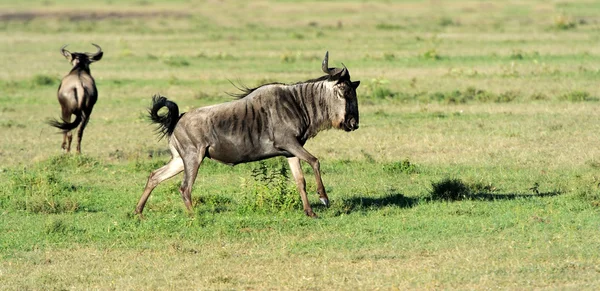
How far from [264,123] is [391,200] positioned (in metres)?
1.69

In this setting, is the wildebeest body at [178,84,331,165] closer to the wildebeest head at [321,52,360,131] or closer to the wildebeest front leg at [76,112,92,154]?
the wildebeest head at [321,52,360,131]

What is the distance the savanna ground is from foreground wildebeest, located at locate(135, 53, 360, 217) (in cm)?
46

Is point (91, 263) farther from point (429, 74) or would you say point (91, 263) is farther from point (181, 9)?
point (181, 9)

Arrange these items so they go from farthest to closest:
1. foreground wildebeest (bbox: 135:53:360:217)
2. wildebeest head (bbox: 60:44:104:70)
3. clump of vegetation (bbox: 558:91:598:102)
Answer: clump of vegetation (bbox: 558:91:598:102) → wildebeest head (bbox: 60:44:104:70) → foreground wildebeest (bbox: 135:53:360:217)

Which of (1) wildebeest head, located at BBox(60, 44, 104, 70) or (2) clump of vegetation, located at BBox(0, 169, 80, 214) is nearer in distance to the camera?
(2) clump of vegetation, located at BBox(0, 169, 80, 214)

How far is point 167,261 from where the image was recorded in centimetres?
852

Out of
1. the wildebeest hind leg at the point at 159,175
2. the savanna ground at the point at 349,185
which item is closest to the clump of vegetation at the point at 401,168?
the savanna ground at the point at 349,185

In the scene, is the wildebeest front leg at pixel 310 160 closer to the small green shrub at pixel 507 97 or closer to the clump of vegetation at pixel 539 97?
the small green shrub at pixel 507 97

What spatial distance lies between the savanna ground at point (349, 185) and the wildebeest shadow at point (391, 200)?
0.04 m

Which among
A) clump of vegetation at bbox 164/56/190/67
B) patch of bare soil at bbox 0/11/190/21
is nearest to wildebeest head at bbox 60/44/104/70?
clump of vegetation at bbox 164/56/190/67

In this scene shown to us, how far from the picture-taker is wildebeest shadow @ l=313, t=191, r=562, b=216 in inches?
400

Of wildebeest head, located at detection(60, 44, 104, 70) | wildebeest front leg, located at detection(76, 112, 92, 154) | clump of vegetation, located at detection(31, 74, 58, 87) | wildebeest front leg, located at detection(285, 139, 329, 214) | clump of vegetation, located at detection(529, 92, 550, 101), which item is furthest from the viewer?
clump of vegetation, located at detection(31, 74, 58, 87)

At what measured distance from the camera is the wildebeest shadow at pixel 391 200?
10.2 metres

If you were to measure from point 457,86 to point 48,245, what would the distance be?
12919mm
